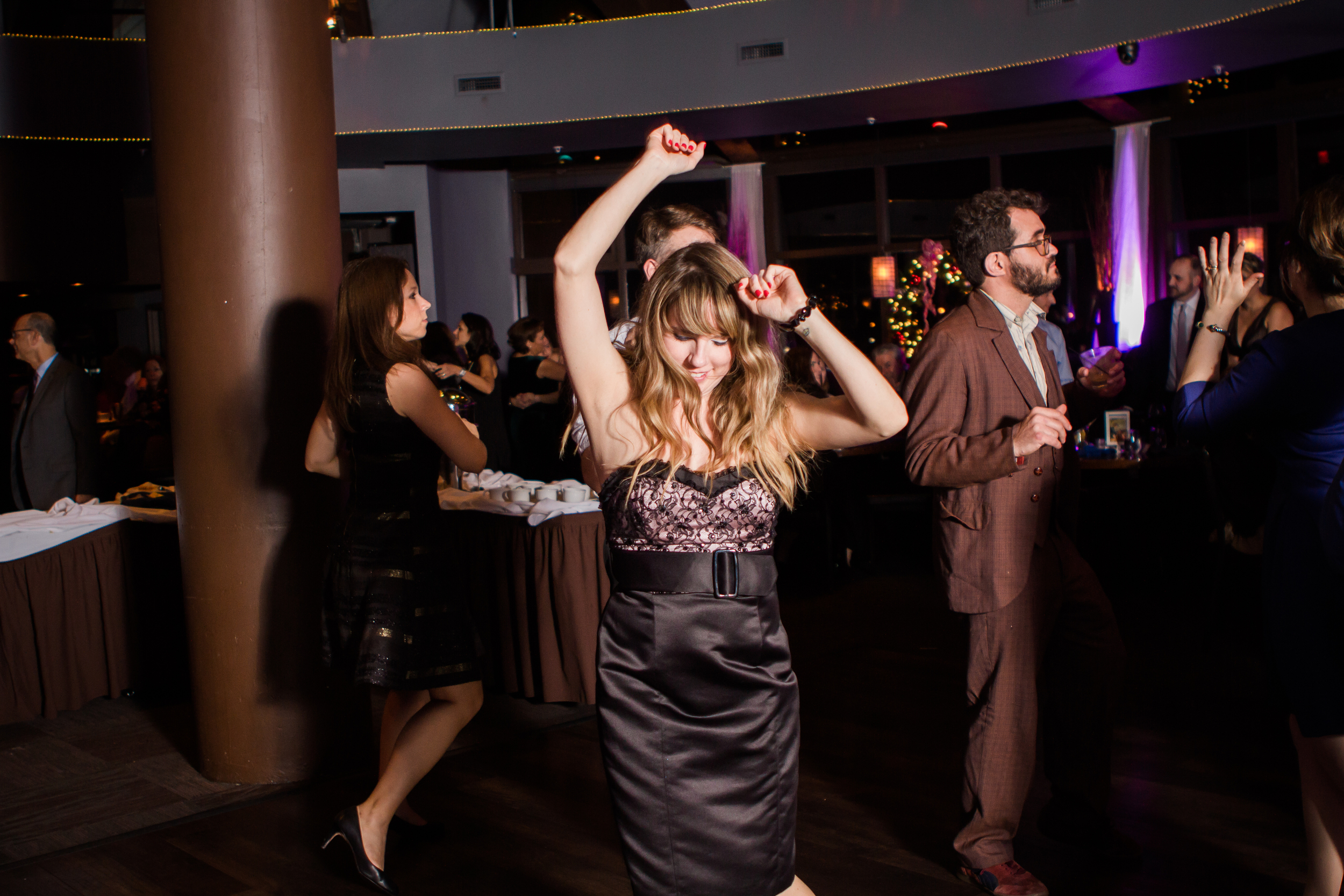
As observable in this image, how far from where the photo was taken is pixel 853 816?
3027mm

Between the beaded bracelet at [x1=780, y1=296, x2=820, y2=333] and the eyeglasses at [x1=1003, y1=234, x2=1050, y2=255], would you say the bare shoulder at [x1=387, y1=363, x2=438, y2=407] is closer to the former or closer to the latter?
the beaded bracelet at [x1=780, y1=296, x2=820, y2=333]

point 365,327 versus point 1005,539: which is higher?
point 365,327

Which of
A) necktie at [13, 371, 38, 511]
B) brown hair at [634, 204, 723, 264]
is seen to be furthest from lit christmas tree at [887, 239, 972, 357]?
brown hair at [634, 204, 723, 264]

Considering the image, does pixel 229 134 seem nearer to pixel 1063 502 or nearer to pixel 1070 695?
pixel 1063 502

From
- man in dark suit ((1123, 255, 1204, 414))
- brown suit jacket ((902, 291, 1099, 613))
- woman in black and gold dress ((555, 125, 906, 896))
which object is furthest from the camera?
man in dark suit ((1123, 255, 1204, 414))

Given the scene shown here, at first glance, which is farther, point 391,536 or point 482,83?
point 482,83

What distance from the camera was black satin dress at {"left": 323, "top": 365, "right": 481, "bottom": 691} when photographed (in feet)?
8.64

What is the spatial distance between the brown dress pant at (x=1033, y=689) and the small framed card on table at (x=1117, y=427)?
3627 mm

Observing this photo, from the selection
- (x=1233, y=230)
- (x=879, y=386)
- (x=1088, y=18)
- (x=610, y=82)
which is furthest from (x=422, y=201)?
(x=879, y=386)

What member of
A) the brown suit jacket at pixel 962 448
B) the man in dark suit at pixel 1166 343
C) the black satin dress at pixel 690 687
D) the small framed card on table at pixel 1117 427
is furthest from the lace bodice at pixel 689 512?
the man in dark suit at pixel 1166 343

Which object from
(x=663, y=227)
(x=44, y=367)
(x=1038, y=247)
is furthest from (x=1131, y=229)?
(x=44, y=367)

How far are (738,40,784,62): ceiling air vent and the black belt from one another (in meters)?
7.04

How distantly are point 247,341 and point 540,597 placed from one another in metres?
1.35

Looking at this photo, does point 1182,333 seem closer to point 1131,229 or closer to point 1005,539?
point 1131,229
